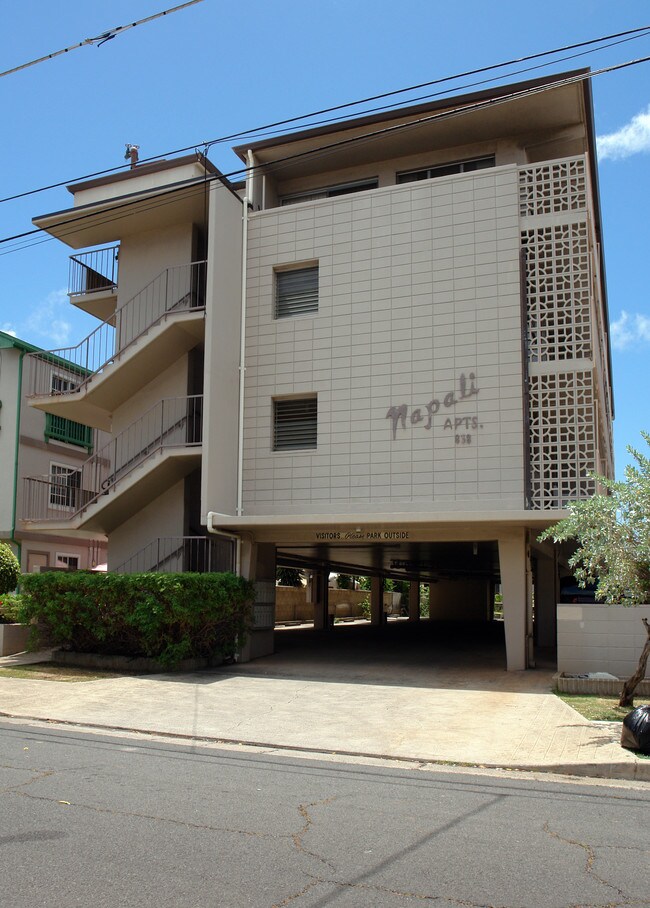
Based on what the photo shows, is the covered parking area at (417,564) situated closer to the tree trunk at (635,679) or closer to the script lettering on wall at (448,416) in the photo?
the script lettering on wall at (448,416)

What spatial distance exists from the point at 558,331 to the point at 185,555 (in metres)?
9.76

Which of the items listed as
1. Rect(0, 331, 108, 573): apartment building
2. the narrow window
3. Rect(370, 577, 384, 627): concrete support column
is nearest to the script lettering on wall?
Rect(0, 331, 108, 573): apartment building

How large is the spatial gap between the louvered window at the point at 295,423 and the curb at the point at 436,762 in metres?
8.96

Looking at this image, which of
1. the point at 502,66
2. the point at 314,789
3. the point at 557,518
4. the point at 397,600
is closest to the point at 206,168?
the point at 502,66

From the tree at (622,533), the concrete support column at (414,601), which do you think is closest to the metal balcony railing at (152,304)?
the tree at (622,533)

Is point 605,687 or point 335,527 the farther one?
point 335,527

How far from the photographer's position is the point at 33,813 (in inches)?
256

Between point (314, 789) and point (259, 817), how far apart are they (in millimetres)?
1325

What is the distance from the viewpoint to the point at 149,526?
2077 centimetres

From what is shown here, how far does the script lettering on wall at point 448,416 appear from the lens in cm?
1750

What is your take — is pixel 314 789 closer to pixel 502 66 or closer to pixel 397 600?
pixel 502 66

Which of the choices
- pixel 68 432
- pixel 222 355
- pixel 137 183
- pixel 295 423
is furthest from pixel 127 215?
pixel 68 432

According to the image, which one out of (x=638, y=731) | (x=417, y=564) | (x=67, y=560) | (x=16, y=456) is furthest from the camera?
(x=67, y=560)

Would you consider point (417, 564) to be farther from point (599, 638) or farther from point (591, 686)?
point (591, 686)
